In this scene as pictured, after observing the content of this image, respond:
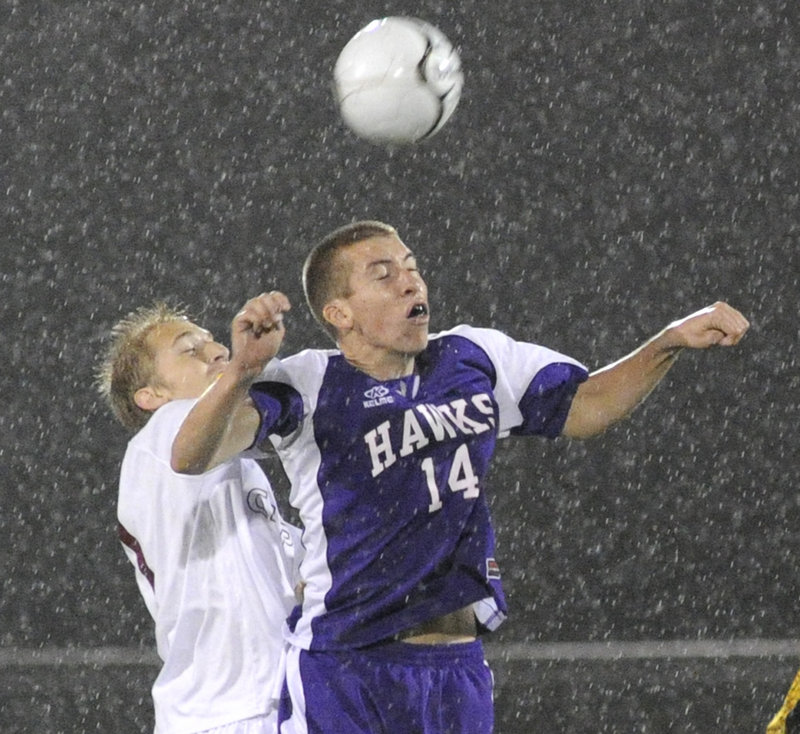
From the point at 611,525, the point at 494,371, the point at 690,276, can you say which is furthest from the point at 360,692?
the point at 690,276

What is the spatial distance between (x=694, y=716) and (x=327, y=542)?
2081mm

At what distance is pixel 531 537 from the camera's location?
446 cm

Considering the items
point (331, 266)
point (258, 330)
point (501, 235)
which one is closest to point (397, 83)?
point (331, 266)

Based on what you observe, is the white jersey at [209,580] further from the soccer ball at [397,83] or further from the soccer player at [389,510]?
the soccer ball at [397,83]

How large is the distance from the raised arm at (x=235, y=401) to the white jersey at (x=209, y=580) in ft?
1.11

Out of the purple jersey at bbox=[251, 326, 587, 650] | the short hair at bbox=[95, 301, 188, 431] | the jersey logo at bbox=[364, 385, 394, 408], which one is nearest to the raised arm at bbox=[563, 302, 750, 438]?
the purple jersey at bbox=[251, 326, 587, 650]

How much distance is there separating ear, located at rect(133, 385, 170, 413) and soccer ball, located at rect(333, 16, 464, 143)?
2.26 ft

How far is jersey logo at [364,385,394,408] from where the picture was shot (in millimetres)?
2514

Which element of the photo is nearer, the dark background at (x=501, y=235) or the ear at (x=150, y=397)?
the ear at (x=150, y=397)

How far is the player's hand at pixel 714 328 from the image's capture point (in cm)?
247

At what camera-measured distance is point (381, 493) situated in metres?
2.46

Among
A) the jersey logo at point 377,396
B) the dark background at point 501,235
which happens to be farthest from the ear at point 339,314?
the dark background at point 501,235

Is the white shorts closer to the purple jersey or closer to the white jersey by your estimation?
the white jersey

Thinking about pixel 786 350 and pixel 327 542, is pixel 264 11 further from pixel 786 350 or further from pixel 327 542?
pixel 327 542
